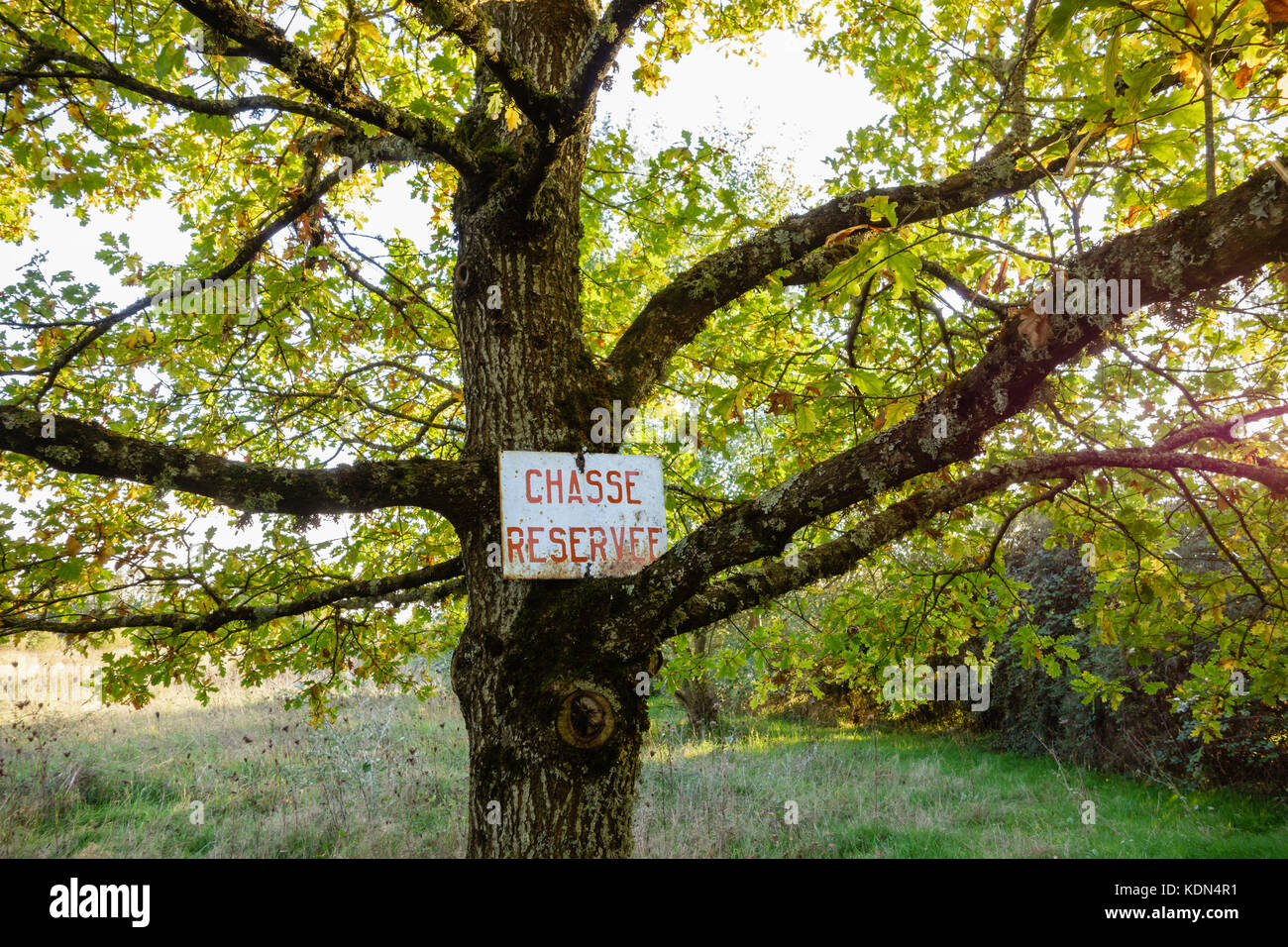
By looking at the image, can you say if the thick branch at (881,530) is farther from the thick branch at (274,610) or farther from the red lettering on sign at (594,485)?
the thick branch at (274,610)

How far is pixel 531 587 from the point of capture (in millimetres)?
2555

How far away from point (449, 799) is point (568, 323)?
6473 mm

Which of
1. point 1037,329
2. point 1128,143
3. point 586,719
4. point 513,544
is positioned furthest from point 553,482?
point 1128,143

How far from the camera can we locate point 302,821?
7.04 metres

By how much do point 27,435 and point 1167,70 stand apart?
2.90 m

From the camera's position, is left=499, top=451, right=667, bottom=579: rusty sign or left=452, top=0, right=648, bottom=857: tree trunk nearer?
left=452, top=0, right=648, bottom=857: tree trunk

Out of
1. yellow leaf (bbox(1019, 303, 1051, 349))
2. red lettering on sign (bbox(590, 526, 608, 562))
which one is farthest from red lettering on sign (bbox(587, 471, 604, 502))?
yellow leaf (bbox(1019, 303, 1051, 349))

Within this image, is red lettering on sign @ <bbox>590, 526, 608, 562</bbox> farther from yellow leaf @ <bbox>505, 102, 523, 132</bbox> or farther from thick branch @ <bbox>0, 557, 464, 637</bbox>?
yellow leaf @ <bbox>505, 102, 523, 132</bbox>

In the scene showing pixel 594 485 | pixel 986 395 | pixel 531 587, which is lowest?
pixel 531 587

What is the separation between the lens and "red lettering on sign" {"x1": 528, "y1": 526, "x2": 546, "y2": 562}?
2.53 m

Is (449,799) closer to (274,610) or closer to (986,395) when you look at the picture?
(274,610)

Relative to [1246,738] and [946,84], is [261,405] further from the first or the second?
[1246,738]

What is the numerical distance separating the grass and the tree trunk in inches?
179

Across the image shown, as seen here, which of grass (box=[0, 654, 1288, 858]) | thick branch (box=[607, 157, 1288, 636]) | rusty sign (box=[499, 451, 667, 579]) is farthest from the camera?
grass (box=[0, 654, 1288, 858])
